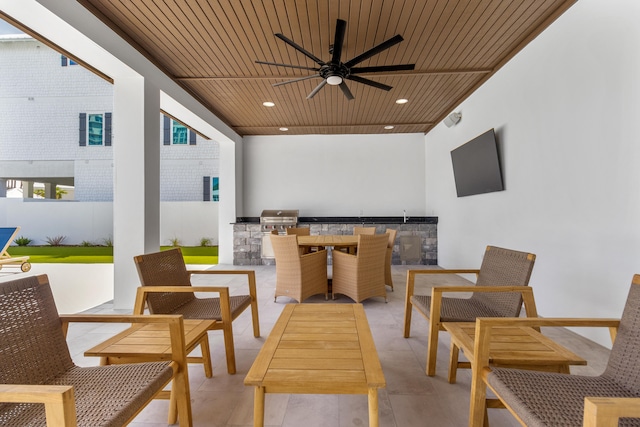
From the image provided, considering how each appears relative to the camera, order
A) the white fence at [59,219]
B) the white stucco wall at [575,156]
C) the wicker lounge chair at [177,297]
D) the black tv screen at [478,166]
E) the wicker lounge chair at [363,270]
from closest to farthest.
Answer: the wicker lounge chair at [177,297], the white stucco wall at [575,156], the wicker lounge chair at [363,270], the black tv screen at [478,166], the white fence at [59,219]

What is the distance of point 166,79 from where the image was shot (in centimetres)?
399

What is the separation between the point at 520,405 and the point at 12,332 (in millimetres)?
1985

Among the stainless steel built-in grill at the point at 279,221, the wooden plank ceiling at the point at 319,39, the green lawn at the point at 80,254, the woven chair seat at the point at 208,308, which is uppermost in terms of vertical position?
the wooden plank ceiling at the point at 319,39

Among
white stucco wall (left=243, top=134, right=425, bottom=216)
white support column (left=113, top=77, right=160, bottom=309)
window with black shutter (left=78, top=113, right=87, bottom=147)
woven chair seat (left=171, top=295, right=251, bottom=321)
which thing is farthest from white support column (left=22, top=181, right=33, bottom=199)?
woven chair seat (left=171, top=295, right=251, bottom=321)

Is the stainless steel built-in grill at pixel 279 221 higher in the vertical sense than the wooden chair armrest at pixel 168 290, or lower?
higher

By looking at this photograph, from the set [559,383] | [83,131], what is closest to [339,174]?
[559,383]

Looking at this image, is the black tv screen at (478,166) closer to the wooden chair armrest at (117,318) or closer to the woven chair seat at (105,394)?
the wooden chair armrest at (117,318)

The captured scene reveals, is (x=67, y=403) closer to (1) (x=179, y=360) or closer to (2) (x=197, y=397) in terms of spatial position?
(1) (x=179, y=360)

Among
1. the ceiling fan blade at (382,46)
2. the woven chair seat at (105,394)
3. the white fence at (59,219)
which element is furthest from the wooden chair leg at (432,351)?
the white fence at (59,219)

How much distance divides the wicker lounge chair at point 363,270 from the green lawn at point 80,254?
4.18 m

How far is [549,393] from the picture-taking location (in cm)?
115

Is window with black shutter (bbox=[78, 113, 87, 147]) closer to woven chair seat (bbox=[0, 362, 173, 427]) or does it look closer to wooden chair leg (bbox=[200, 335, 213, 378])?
wooden chair leg (bbox=[200, 335, 213, 378])

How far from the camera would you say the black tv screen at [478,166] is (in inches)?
154

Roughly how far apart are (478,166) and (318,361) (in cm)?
397
